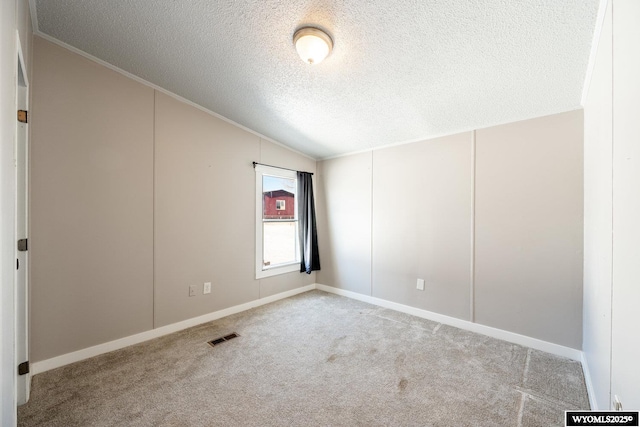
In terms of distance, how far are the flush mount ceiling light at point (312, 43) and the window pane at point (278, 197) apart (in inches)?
88.0

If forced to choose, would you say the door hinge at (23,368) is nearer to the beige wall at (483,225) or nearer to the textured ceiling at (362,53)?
the textured ceiling at (362,53)

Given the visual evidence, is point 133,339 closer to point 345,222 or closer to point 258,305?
point 258,305

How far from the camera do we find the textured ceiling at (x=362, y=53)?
1637 mm

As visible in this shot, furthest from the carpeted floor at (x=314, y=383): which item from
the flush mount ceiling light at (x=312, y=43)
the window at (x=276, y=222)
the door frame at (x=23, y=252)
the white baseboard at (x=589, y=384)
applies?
the flush mount ceiling light at (x=312, y=43)

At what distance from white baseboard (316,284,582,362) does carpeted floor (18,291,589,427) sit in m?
0.09

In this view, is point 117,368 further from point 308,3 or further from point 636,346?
point 636,346

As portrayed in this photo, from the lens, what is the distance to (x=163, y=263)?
287cm

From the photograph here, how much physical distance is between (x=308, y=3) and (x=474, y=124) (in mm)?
2170

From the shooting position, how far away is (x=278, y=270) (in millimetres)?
4016

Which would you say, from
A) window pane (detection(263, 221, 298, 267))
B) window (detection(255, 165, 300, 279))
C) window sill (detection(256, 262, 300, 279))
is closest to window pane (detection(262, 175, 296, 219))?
window (detection(255, 165, 300, 279))

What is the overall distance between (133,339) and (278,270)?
190 cm

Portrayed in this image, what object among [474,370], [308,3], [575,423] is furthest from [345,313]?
[308,3]

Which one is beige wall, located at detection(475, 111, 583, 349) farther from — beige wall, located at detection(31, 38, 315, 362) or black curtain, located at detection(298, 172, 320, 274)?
beige wall, located at detection(31, 38, 315, 362)

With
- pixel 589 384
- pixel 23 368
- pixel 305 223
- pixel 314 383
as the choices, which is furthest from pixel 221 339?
pixel 589 384
